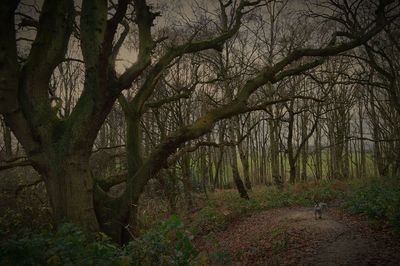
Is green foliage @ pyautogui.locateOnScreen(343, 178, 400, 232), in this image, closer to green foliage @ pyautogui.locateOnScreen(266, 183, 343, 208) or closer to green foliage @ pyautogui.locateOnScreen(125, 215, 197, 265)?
green foliage @ pyautogui.locateOnScreen(266, 183, 343, 208)

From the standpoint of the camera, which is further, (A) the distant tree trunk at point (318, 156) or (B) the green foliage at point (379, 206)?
(A) the distant tree trunk at point (318, 156)

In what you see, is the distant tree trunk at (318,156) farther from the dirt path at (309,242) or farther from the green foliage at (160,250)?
the green foliage at (160,250)

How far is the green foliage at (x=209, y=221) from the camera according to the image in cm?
1228

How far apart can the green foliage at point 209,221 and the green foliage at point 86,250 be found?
838cm

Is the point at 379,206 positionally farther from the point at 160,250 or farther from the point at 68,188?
the point at 68,188

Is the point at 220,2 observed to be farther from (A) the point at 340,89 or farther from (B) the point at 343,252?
(A) the point at 340,89

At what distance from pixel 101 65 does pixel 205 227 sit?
8.34 meters

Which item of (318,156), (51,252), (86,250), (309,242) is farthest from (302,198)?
(318,156)

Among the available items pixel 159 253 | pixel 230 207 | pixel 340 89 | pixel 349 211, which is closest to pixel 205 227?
pixel 230 207

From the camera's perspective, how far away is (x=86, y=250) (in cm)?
334

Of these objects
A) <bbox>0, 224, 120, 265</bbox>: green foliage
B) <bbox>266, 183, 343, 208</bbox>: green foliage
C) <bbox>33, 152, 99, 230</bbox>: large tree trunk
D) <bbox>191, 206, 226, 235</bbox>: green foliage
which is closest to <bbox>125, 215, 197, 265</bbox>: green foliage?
<bbox>0, 224, 120, 265</bbox>: green foliage

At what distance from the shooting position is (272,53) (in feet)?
60.0

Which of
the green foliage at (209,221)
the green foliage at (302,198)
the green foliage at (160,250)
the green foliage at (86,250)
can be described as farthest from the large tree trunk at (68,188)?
the green foliage at (302,198)

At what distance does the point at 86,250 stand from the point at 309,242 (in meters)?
6.43
